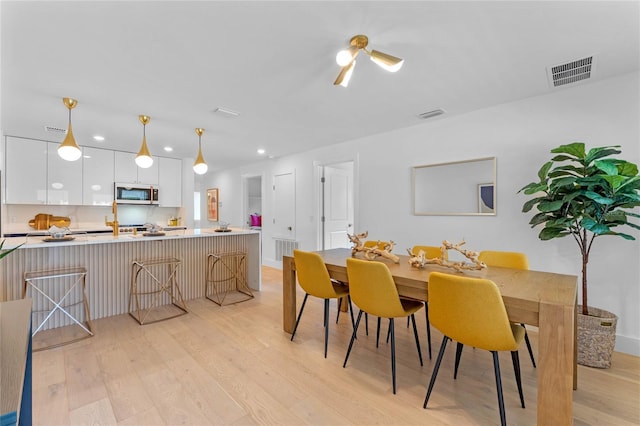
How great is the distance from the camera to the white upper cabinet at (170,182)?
18.5 ft

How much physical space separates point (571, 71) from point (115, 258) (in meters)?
4.81

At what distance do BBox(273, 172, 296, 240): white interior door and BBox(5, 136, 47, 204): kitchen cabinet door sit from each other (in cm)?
368

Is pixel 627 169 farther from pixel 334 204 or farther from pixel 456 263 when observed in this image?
pixel 334 204

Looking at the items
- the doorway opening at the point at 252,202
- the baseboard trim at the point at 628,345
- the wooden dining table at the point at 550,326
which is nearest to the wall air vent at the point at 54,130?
the doorway opening at the point at 252,202

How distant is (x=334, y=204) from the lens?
17.6 feet

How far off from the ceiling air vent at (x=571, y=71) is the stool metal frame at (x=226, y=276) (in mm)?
3905

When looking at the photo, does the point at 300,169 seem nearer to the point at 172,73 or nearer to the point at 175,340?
the point at 172,73

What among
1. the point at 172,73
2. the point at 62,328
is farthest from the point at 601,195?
the point at 62,328

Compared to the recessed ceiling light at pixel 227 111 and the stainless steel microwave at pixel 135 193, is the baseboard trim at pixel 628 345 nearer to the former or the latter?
the recessed ceiling light at pixel 227 111

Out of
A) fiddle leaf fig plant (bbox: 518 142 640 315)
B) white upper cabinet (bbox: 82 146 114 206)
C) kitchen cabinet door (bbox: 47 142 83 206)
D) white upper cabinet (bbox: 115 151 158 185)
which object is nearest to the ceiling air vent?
fiddle leaf fig plant (bbox: 518 142 640 315)

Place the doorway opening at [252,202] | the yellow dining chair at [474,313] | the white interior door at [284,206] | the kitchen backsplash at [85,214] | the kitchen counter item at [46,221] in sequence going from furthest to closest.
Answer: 1. the doorway opening at [252,202]
2. the white interior door at [284,206]
3. the kitchen counter item at [46,221]
4. the kitchen backsplash at [85,214]
5. the yellow dining chair at [474,313]

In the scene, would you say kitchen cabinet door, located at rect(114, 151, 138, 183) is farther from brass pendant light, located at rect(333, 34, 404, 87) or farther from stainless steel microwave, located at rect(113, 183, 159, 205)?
brass pendant light, located at rect(333, 34, 404, 87)

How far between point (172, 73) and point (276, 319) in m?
2.56

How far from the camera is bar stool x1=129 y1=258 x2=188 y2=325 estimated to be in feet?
10.7
